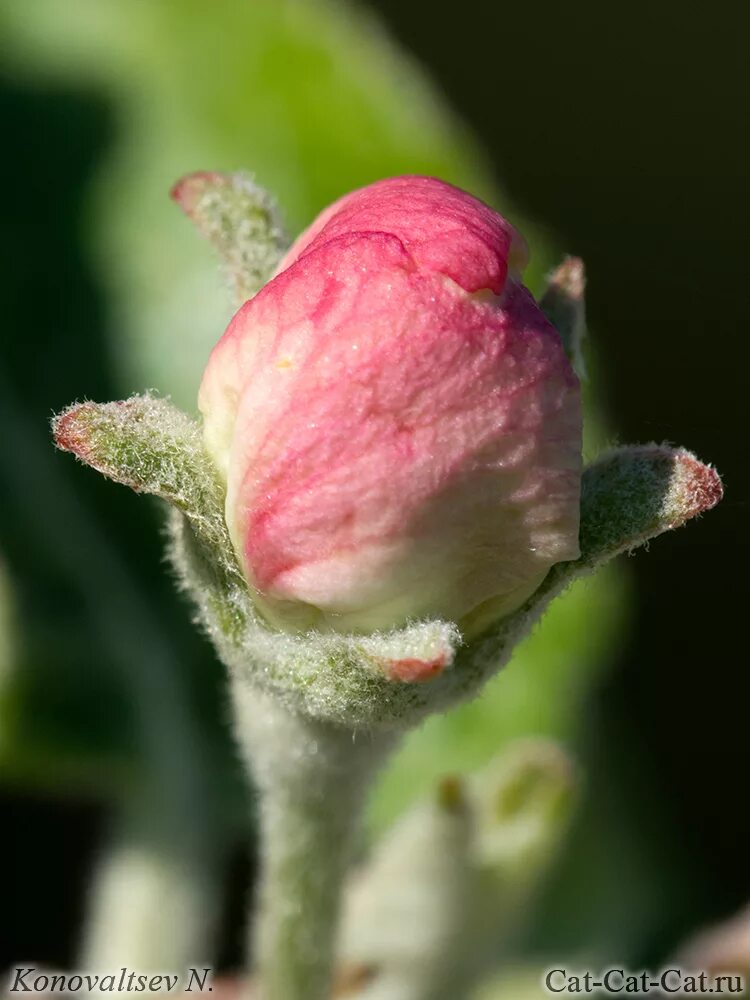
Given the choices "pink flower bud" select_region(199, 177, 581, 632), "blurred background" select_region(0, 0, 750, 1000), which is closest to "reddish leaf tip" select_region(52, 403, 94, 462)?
"pink flower bud" select_region(199, 177, 581, 632)

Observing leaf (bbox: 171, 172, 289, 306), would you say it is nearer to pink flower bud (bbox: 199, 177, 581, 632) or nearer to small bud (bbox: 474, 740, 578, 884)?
pink flower bud (bbox: 199, 177, 581, 632)

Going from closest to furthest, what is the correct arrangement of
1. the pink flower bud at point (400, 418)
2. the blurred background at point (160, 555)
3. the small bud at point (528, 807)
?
the pink flower bud at point (400, 418) → the small bud at point (528, 807) → the blurred background at point (160, 555)

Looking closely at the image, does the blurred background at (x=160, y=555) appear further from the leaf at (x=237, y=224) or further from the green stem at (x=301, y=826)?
the leaf at (x=237, y=224)

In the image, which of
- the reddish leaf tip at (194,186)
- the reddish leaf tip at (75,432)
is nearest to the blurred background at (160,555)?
the reddish leaf tip at (194,186)

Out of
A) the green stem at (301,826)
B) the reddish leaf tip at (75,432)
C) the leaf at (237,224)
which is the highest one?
the leaf at (237,224)

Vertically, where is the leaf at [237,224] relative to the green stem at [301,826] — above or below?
above

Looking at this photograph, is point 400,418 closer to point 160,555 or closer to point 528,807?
point 528,807
